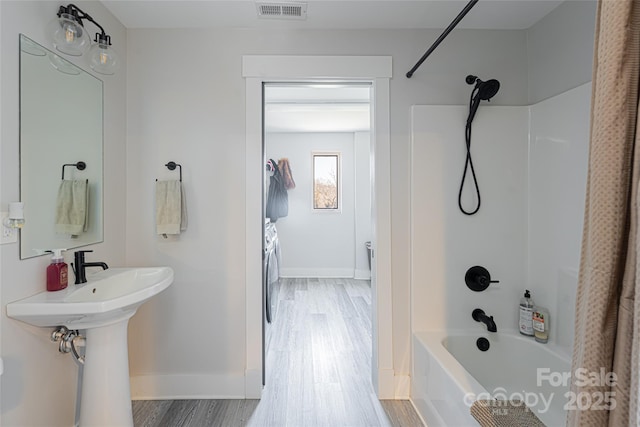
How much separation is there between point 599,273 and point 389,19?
1.93 metres

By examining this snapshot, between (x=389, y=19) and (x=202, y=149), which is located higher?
(x=389, y=19)

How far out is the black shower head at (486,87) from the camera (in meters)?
1.91

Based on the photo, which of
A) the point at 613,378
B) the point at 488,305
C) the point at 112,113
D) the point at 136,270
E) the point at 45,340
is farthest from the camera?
the point at 488,305

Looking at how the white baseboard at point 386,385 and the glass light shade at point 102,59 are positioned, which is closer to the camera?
the glass light shade at point 102,59

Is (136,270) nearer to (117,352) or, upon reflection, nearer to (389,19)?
(117,352)

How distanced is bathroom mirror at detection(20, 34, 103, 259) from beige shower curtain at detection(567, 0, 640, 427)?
6.61 ft

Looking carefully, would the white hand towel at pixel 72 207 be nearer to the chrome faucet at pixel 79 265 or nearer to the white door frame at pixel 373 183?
the chrome faucet at pixel 79 265

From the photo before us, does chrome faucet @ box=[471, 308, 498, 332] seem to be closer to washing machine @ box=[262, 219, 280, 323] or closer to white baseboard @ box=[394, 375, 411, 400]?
white baseboard @ box=[394, 375, 411, 400]

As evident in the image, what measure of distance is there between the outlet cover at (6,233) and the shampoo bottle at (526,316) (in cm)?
275

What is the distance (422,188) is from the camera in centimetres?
211

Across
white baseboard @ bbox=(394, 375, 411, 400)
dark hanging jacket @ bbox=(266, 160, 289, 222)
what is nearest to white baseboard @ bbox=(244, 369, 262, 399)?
white baseboard @ bbox=(394, 375, 411, 400)

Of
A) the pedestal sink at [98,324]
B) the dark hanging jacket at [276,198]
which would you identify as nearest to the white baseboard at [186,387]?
the pedestal sink at [98,324]

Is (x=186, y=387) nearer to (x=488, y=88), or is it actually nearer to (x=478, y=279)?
(x=478, y=279)

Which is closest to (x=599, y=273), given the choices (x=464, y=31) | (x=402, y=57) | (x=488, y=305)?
(x=488, y=305)
